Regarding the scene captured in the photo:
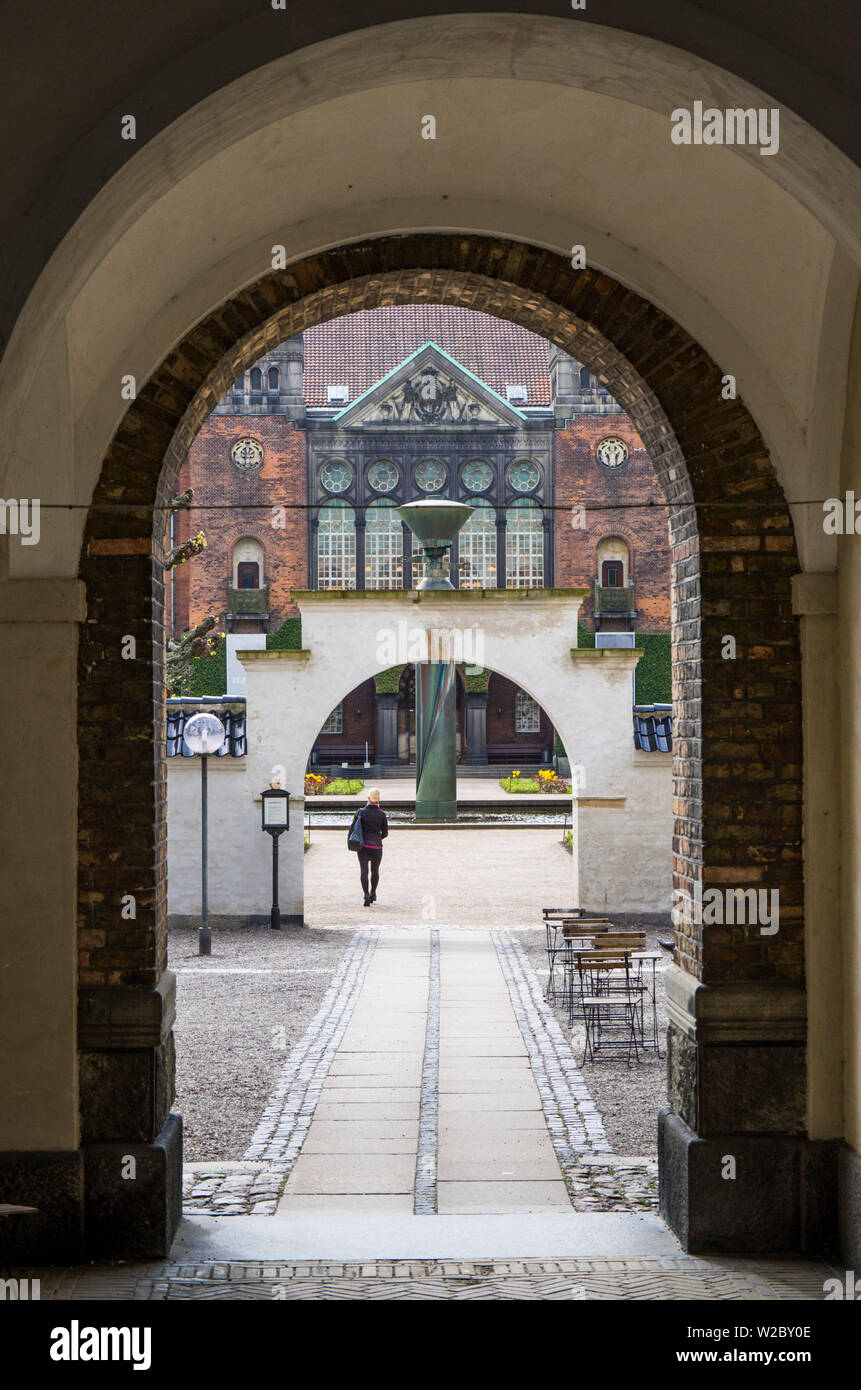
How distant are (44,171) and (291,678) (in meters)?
12.4

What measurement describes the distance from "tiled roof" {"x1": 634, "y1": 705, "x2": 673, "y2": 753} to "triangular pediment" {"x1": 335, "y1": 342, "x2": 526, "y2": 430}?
25.7 metres

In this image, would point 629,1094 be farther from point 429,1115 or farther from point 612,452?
point 612,452

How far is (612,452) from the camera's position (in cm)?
4006

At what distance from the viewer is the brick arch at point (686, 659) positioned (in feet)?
16.9

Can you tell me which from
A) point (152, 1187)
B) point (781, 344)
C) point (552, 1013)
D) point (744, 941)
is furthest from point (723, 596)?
point (552, 1013)

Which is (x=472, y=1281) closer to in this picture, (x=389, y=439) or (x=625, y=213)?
(x=625, y=213)

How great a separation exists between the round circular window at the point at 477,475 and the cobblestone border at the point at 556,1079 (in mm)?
28789

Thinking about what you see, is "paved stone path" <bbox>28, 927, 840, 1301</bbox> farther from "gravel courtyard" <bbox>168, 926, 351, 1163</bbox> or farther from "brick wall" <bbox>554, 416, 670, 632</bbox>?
"brick wall" <bbox>554, 416, 670, 632</bbox>

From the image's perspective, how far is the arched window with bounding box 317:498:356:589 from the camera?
131 feet

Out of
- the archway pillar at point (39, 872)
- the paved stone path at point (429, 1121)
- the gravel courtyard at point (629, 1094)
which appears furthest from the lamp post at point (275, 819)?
the archway pillar at point (39, 872)

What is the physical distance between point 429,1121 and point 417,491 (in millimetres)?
33773

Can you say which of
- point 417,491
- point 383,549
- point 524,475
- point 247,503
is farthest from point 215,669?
point 524,475

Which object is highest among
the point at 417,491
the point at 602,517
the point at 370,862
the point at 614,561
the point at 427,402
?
the point at 427,402

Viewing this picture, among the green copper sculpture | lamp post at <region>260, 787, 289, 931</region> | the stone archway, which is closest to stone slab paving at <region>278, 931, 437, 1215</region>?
the stone archway
